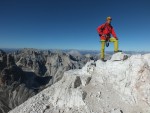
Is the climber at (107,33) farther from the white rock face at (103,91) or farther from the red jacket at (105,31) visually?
the white rock face at (103,91)

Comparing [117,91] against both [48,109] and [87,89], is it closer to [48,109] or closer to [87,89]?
[87,89]

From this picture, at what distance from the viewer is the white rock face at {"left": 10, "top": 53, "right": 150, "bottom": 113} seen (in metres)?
14.3

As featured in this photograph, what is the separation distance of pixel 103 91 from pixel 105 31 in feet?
16.7

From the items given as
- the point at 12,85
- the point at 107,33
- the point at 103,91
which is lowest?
the point at 12,85

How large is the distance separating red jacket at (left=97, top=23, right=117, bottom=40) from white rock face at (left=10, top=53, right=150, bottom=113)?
1.77m

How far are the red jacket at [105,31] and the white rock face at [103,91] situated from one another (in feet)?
5.81

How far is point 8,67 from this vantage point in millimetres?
140125

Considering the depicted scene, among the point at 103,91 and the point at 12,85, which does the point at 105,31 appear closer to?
the point at 103,91

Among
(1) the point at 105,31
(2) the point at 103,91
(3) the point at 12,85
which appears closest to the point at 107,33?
(1) the point at 105,31

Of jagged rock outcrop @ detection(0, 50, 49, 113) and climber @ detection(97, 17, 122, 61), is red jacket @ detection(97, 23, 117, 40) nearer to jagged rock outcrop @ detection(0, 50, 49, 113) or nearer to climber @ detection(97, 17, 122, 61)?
climber @ detection(97, 17, 122, 61)

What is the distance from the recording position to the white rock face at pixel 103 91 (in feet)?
47.0

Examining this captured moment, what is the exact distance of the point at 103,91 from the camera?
16078 mm

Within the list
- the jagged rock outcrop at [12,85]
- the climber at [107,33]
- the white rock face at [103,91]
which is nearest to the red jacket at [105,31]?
the climber at [107,33]

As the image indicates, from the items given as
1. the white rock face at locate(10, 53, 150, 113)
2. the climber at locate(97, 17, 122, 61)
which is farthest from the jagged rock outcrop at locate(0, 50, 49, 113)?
the climber at locate(97, 17, 122, 61)
